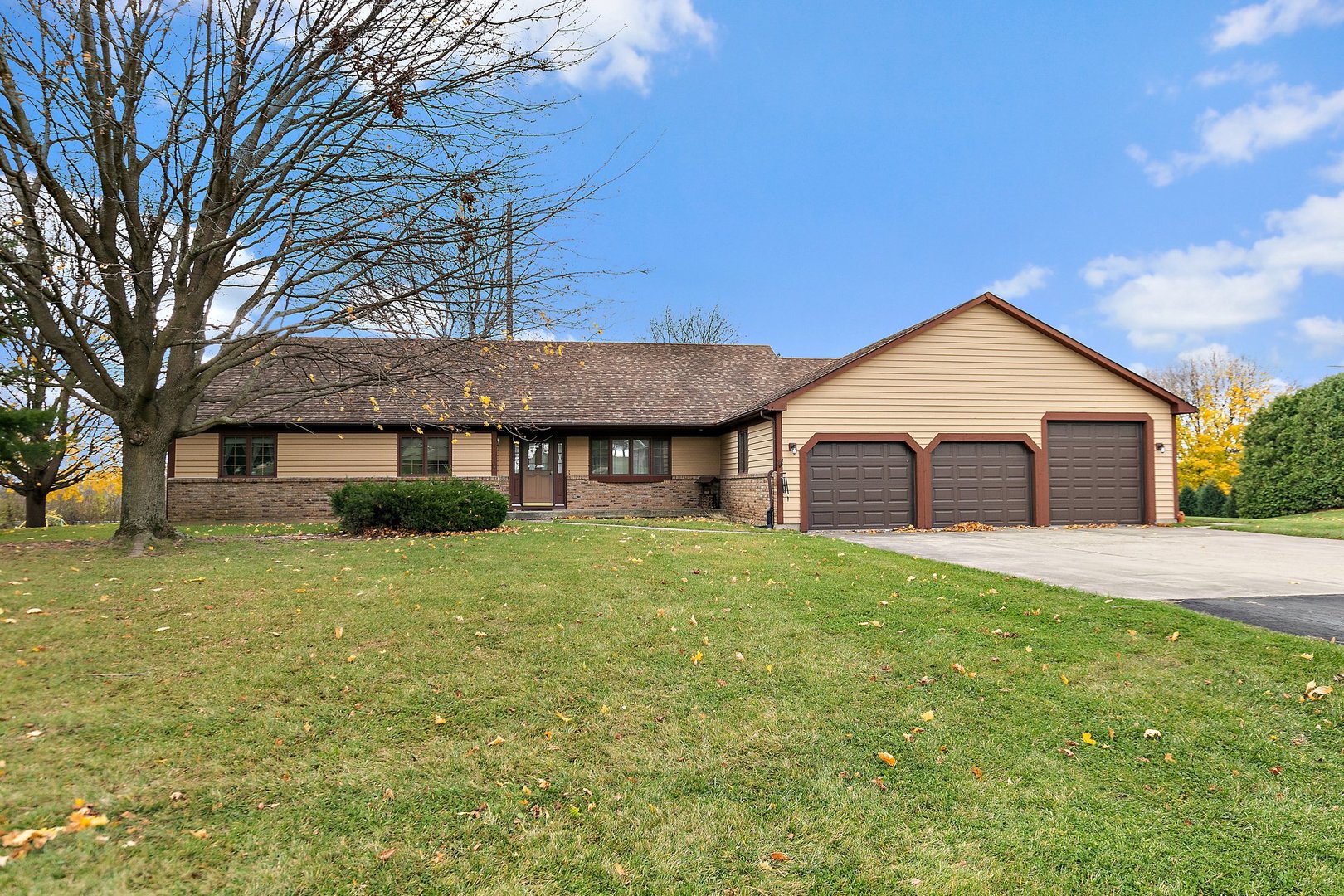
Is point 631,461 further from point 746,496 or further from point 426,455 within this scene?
point 426,455

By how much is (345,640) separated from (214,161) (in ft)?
23.8

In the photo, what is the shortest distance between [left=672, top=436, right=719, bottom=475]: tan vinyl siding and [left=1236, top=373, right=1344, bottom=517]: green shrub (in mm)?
17189

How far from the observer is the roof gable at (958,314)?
55.6 feet

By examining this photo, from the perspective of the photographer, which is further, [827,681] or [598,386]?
[598,386]

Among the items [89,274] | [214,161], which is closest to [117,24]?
[214,161]

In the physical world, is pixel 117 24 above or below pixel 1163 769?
above

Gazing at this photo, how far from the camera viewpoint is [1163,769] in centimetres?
405

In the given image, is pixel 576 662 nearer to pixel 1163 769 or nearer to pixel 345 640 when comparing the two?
pixel 345 640

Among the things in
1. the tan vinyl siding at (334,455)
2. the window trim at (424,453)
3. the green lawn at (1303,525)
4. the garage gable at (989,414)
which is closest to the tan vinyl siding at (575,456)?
the window trim at (424,453)

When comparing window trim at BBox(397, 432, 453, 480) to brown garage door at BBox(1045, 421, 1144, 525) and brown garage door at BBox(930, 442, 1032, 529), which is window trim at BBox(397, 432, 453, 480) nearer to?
brown garage door at BBox(930, 442, 1032, 529)

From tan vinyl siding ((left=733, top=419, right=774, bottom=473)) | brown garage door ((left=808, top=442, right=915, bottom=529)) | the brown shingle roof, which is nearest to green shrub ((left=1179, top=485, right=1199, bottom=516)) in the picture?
the brown shingle roof

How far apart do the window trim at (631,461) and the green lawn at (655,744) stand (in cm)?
1483

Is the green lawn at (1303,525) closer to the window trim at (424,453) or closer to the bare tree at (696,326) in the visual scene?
the window trim at (424,453)

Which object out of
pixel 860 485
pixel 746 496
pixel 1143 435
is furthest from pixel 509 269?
pixel 1143 435
